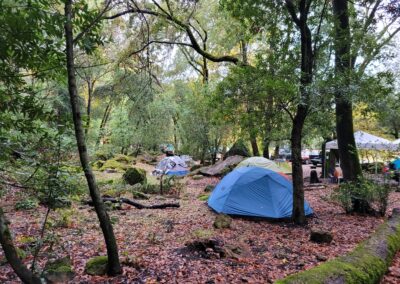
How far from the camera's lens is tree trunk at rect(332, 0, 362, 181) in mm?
6801

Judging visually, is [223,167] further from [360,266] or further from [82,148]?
[82,148]

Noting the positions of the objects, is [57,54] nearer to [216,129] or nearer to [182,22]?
[182,22]

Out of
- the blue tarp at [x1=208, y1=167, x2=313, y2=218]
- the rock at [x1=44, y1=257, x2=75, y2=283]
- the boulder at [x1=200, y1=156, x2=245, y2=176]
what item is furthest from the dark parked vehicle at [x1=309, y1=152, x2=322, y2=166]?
the rock at [x1=44, y1=257, x2=75, y2=283]

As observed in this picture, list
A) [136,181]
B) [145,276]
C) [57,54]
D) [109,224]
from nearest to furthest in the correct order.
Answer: [57,54] < [109,224] < [145,276] < [136,181]

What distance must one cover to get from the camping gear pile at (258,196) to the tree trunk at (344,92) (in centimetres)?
176

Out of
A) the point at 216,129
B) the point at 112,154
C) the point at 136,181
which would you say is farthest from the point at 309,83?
the point at 112,154

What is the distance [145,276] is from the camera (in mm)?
4434

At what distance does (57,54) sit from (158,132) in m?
21.8

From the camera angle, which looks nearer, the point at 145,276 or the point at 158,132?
the point at 145,276

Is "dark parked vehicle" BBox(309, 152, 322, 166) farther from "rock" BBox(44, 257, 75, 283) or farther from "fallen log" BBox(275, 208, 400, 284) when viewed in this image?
"rock" BBox(44, 257, 75, 283)

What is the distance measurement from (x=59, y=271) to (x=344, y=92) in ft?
19.4

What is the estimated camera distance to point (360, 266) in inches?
166

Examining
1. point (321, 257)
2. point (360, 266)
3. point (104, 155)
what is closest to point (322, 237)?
point (321, 257)

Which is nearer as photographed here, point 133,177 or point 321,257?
point 321,257
